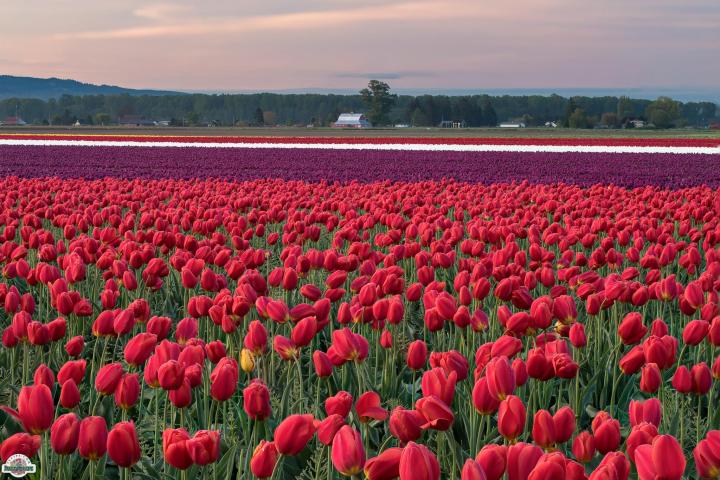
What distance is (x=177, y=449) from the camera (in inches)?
92.9

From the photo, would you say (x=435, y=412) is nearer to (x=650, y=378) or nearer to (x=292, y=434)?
(x=292, y=434)

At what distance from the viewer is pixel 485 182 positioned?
1894cm

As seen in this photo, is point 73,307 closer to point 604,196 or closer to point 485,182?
point 604,196

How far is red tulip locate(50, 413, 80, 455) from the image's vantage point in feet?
8.11

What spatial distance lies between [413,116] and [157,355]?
14128 cm

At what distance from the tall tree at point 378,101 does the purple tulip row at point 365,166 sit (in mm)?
110697

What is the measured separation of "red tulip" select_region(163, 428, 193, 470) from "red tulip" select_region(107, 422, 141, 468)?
86 millimetres

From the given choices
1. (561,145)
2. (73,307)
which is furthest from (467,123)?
(73,307)

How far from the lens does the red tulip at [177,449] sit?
7.74 feet

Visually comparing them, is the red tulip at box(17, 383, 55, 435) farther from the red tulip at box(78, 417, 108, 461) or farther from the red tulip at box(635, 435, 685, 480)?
the red tulip at box(635, 435, 685, 480)

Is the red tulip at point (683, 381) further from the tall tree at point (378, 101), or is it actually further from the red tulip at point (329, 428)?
the tall tree at point (378, 101)

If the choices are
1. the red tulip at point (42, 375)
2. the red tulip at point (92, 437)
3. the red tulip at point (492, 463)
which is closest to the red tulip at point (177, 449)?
the red tulip at point (92, 437)

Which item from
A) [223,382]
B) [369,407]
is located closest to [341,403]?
[369,407]

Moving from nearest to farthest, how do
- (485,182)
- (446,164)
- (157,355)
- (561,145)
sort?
1. (157,355)
2. (485,182)
3. (446,164)
4. (561,145)
